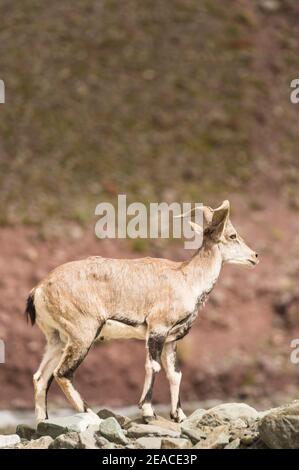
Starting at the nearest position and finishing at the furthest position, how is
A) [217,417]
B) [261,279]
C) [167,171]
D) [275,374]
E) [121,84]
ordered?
[217,417] → [275,374] → [261,279] → [167,171] → [121,84]

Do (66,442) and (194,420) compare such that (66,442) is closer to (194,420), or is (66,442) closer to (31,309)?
(194,420)

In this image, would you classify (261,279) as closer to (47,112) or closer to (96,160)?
(96,160)

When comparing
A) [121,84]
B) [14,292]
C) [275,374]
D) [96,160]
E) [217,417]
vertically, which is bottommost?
[217,417]

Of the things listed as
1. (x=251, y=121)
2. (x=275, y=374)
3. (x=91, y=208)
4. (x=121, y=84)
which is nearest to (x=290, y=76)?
(x=251, y=121)

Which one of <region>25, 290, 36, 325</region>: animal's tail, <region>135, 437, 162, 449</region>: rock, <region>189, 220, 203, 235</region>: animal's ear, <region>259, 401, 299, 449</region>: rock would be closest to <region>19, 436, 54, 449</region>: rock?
<region>135, 437, 162, 449</region>: rock

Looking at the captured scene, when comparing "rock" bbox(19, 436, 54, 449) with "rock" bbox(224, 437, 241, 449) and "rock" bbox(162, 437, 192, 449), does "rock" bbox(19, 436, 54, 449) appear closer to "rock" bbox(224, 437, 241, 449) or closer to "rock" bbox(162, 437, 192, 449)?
"rock" bbox(162, 437, 192, 449)

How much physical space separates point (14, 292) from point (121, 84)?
12179 mm

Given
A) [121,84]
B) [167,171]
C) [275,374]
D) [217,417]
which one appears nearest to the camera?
[217,417]

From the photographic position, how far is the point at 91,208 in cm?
4509

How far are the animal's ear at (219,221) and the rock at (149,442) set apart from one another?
268cm

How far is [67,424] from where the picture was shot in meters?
14.9

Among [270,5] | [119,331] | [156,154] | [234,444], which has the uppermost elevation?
[270,5]

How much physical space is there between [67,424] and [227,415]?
76.4 inches

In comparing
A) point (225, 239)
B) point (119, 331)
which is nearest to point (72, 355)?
point (119, 331)
